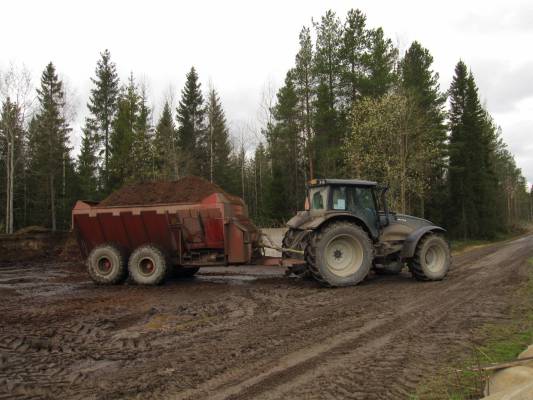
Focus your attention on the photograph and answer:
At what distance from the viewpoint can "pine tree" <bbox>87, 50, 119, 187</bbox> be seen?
3781 centimetres

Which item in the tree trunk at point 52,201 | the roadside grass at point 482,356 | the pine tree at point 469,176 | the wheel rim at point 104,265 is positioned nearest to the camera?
the roadside grass at point 482,356

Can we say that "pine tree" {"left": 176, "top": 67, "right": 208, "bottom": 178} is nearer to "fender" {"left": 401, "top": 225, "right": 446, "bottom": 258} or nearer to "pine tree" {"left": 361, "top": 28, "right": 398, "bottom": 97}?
"pine tree" {"left": 361, "top": 28, "right": 398, "bottom": 97}

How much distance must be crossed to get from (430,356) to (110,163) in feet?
107

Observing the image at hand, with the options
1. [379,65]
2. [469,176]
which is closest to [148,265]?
[379,65]

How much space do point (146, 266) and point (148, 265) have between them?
65 mm

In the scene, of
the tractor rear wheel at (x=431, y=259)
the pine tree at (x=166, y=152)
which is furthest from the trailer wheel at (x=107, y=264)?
the pine tree at (x=166, y=152)

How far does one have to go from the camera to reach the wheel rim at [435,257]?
985 cm

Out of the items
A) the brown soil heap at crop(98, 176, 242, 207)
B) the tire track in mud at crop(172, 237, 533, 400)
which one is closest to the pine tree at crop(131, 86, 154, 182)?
the brown soil heap at crop(98, 176, 242, 207)

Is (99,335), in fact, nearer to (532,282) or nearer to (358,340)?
(358,340)

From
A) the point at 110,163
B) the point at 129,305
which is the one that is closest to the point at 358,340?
the point at 129,305

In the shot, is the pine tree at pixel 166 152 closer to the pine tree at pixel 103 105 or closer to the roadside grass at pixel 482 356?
the pine tree at pixel 103 105

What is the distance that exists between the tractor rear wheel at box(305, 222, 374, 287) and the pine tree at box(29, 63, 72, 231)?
3015cm

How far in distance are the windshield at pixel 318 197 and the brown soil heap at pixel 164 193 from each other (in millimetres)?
2015

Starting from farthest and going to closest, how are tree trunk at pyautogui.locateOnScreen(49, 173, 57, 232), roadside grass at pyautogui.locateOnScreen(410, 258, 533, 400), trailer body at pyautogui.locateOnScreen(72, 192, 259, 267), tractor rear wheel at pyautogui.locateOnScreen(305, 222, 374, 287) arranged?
1. tree trunk at pyautogui.locateOnScreen(49, 173, 57, 232)
2. trailer body at pyautogui.locateOnScreen(72, 192, 259, 267)
3. tractor rear wheel at pyautogui.locateOnScreen(305, 222, 374, 287)
4. roadside grass at pyautogui.locateOnScreen(410, 258, 533, 400)
